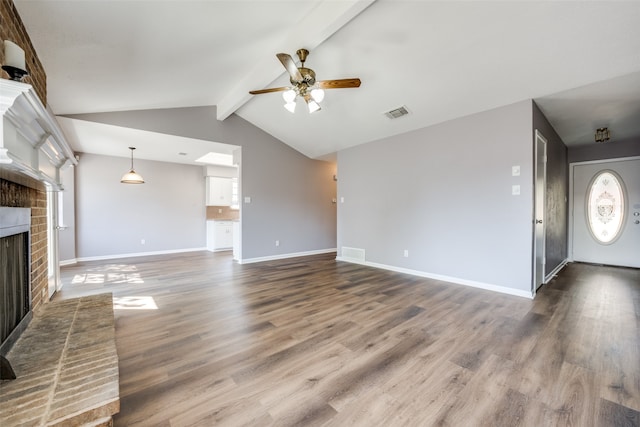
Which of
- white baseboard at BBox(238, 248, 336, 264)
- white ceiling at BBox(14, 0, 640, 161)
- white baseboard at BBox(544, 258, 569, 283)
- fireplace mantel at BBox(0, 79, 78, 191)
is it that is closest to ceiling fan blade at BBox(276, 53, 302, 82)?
white ceiling at BBox(14, 0, 640, 161)

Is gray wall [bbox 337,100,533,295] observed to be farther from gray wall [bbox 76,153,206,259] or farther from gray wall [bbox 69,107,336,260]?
gray wall [bbox 76,153,206,259]

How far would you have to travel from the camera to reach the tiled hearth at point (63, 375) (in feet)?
3.50

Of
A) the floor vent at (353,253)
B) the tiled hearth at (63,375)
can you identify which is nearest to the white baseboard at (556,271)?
the floor vent at (353,253)

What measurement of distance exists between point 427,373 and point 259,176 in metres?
4.72

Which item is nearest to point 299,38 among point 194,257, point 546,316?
point 546,316

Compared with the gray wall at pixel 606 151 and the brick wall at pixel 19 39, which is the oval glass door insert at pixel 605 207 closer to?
the gray wall at pixel 606 151

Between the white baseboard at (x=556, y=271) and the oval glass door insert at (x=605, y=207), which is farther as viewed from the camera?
the oval glass door insert at (x=605, y=207)

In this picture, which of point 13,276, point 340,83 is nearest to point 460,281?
point 340,83

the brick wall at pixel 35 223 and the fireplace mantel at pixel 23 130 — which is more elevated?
the fireplace mantel at pixel 23 130

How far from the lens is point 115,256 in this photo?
600 centimetres

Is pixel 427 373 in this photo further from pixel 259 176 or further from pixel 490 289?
pixel 259 176

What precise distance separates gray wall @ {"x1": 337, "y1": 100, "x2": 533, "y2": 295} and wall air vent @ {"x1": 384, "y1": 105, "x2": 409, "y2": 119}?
1.62ft

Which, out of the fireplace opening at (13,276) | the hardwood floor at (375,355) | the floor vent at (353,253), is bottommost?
the hardwood floor at (375,355)

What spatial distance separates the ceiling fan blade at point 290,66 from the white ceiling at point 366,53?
1.36 ft
